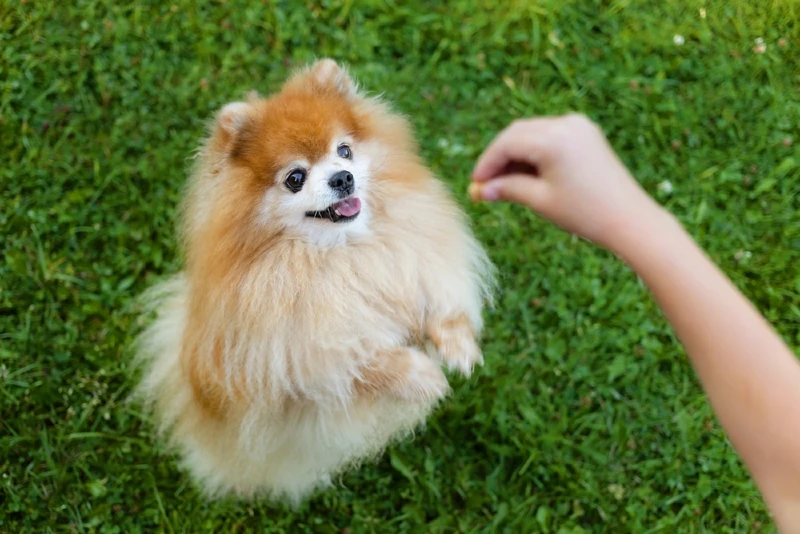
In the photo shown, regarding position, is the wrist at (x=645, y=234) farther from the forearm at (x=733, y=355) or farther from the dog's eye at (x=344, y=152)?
the dog's eye at (x=344, y=152)

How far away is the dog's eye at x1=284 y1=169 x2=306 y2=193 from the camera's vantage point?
5.19ft

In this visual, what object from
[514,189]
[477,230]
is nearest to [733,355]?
[514,189]

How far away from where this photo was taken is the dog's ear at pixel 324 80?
1.72 metres

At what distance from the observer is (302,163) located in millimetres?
1568

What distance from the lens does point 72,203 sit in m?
2.85

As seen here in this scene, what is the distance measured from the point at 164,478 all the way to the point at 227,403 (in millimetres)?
981

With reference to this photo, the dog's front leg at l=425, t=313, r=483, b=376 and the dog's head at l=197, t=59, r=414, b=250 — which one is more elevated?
the dog's head at l=197, t=59, r=414, b=250

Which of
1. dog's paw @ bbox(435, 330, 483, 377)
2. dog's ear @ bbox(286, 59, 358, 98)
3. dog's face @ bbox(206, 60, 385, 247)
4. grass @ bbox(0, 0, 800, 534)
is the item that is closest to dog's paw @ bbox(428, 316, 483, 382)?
dog's paw @ bbox(435, 330, 483, 377)

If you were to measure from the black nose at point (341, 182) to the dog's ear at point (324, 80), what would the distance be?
32 centimetres

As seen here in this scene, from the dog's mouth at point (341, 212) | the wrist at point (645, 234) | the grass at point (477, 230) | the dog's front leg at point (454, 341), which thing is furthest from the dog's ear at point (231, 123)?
the grass at point (477, 230)

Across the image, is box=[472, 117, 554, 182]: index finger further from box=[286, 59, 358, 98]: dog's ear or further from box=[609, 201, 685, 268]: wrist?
box=[286, 59, 358, 98]: dog's ear

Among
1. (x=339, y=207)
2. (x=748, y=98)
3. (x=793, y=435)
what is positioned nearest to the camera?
(x=793, y=435)

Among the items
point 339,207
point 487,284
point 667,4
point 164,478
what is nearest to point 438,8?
point 667,4

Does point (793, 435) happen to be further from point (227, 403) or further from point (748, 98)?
point (748, 98)
